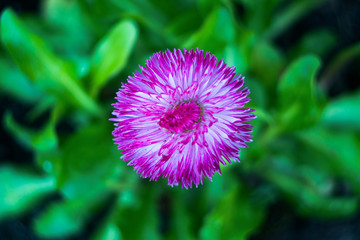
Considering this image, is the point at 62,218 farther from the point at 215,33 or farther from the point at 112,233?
the point at 215,33

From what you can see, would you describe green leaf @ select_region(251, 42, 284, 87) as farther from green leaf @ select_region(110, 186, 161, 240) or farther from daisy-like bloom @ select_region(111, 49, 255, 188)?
daisy-like bloom @ select_region(111, 49, 255, 188)

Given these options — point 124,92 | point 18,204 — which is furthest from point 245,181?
point 124,92

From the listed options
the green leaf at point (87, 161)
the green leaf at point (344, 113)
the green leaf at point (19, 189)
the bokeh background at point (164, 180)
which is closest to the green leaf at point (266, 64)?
the bokeh background at point (164, 180)

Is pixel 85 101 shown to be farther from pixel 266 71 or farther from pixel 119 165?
pixel 266 71

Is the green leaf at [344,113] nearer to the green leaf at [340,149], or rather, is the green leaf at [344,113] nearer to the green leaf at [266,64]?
the green leaf at [340,149]

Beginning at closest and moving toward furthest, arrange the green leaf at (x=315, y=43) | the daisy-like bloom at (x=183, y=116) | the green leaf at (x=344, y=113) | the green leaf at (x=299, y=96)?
the daisy-like bloom at (x=183, y=116)
the green leaf at (x=299, y=96)
the green leaf at (x=344, y=113)
the green leaf at (x=315, y=43)

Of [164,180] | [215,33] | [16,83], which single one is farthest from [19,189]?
[215,33]
